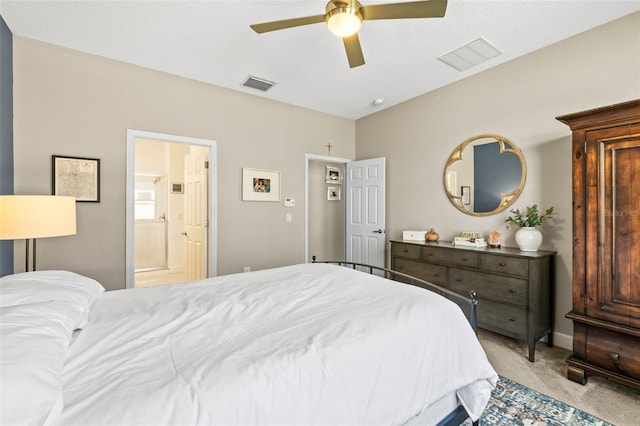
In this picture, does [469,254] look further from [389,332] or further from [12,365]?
[12,365]

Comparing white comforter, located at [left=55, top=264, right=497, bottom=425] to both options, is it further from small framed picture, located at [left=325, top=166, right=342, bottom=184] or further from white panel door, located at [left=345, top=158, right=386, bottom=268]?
small framed picture, located at [left=325, top=166, right=342, bottom=184]

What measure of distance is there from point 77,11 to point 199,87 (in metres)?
1.37

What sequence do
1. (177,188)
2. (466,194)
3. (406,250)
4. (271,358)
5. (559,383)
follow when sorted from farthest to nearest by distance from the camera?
1. (177,188)
2. (406,250)
3. (466,194)
4. (559,383)
5. (271,358)

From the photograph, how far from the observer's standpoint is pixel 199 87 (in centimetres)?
372

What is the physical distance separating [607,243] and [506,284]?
844 mm

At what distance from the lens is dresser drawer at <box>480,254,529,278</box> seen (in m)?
2.69

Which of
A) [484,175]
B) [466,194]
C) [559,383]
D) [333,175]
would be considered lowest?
[559,383]

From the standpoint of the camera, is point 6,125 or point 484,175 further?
point 484,175

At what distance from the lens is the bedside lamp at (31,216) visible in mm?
1974

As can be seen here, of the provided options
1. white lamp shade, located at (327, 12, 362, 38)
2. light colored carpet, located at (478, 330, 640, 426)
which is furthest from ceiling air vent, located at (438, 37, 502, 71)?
light colored carpet, located at (478, 330, 640, 426)

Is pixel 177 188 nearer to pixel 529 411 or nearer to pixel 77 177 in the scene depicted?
pixel 77 177

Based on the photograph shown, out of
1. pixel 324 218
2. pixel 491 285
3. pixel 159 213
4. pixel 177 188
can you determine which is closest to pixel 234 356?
pixel 491 285

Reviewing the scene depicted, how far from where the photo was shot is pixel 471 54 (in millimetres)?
3082

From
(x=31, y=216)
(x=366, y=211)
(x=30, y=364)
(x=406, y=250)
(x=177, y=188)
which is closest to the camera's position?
(x=30, y=364)
